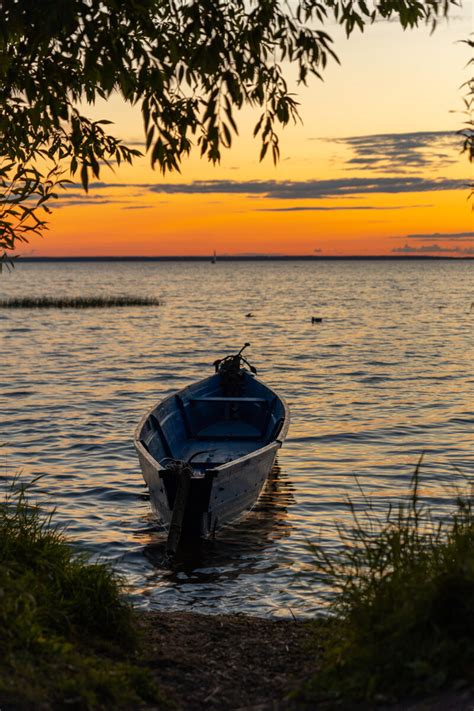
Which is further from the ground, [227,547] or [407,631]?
[407,631]

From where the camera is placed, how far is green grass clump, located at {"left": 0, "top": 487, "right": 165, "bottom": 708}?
501 cm

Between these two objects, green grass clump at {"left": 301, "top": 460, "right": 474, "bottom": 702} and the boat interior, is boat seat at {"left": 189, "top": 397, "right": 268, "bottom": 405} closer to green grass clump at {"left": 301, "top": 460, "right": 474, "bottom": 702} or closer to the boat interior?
the boat interior

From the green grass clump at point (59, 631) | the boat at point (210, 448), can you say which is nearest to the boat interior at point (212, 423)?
the boat at point (210, 448)

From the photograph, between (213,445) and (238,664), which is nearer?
(238,664)

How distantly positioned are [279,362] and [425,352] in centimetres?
A: 837

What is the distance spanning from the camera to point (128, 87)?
6.49m

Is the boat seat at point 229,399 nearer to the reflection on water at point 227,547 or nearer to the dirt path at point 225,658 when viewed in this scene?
the reflection on water at point 227,547

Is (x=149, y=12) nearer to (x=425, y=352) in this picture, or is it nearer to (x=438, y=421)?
(x=438, y=421)

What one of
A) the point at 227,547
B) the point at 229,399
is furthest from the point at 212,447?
the point at 227,547

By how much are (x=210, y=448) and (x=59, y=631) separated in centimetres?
996

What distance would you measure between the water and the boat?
57cm

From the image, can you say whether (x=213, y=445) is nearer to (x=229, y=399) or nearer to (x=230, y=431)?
(x=230, y=431)

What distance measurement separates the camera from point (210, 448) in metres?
16.2

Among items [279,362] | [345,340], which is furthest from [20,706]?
[345,340]
